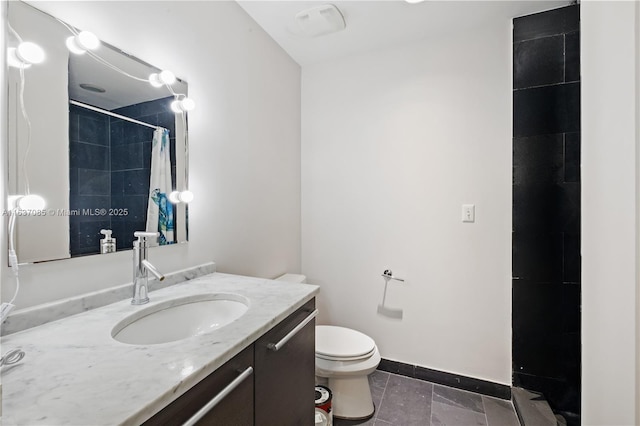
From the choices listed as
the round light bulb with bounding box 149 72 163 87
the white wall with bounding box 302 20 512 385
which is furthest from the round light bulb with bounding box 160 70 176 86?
the white wall with bounding box 302 20 512 385

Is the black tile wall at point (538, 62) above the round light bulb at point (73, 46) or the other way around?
above

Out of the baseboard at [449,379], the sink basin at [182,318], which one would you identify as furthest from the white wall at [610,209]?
the baseboard at [449,379]

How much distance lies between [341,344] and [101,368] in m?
1.39

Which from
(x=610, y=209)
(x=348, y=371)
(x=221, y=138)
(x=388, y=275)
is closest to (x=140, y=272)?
(x=221, y=138)

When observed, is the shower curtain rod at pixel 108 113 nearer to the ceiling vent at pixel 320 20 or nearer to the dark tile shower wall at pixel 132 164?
the dark tile shower wall at pixel 132 164

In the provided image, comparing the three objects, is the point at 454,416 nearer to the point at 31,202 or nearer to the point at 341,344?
the point at 341,344

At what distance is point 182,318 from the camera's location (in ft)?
3.57

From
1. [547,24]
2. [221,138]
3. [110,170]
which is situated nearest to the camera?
[110,170]

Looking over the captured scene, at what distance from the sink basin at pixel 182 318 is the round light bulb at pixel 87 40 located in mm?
909

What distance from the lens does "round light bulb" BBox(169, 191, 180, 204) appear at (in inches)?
51.2

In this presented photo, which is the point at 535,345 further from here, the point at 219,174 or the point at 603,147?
the point at 219,174

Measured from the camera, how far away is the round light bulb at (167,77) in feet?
4.08

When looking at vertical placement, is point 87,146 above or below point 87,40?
below

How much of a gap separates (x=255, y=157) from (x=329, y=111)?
0.82 meters
